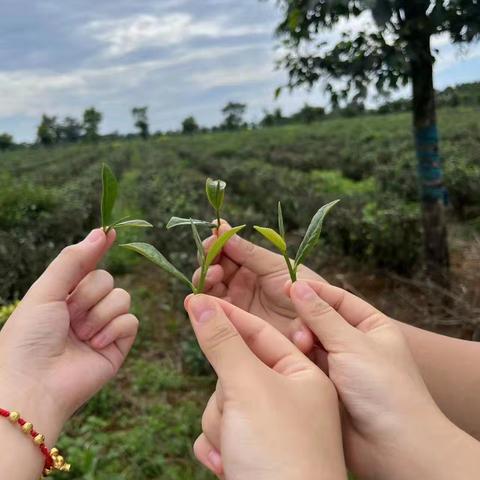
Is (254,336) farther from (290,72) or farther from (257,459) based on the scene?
(290,72)

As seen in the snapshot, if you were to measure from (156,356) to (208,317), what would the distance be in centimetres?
322

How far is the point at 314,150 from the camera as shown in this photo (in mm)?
16656

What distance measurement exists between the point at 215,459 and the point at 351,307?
0.45 m

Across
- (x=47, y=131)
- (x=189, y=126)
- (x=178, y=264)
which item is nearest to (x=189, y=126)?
(x=189, y=126)

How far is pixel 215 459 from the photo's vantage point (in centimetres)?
110

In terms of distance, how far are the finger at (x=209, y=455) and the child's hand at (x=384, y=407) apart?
11.2 inches

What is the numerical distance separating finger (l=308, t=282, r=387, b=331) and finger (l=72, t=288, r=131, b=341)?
0.54 meters

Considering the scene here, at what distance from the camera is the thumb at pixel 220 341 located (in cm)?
98

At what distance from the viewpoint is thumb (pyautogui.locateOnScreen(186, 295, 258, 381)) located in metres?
0.98

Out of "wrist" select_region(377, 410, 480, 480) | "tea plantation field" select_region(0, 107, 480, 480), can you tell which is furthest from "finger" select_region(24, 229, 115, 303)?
"tea plantation field" select_region(0, 107, 480, 480)

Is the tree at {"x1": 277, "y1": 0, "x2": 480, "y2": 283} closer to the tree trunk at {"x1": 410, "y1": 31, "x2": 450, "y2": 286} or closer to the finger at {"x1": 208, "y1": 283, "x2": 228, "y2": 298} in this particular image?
the tree trunk at {"x1": 410, "y1": 31, "x2": 450, "y2": 286}

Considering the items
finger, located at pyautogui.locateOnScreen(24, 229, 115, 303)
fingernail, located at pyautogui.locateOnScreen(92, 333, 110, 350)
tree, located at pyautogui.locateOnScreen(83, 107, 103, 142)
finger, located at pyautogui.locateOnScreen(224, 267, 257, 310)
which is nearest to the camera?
finger, located at pyautogui.locateOnScreen(24, 229, 115, 303)

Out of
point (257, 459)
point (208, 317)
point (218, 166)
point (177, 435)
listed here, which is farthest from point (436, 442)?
point (218, 166)

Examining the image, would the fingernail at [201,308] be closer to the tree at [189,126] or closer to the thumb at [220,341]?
the thumb at [220,341]
